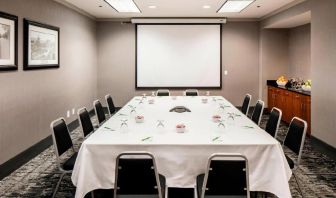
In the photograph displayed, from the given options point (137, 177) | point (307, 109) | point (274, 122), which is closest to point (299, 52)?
point (307, 109)

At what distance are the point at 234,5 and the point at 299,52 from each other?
2703 mm

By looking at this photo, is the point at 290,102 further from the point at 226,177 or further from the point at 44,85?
the point at 226,177

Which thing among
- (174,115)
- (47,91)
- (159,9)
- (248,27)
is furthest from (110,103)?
(248,27)

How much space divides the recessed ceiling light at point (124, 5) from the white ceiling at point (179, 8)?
0.13m

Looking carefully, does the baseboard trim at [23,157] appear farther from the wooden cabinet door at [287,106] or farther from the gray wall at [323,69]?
the wooden cabinet door at [287,106]

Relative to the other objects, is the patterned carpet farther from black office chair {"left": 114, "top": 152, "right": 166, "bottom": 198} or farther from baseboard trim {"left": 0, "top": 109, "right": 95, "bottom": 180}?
black office chair {"left": 114, "top": 152, "right": 166, "bottom": 198}

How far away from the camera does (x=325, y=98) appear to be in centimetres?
555

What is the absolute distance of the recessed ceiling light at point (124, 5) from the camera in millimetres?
6747

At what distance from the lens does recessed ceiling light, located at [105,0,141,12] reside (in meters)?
6.75

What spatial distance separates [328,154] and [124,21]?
6679 mm

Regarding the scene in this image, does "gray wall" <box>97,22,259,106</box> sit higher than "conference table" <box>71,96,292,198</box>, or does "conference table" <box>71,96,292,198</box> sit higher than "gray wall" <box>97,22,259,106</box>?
"gray wall" <box>97,22,259,106</box>

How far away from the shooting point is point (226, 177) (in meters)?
2.30

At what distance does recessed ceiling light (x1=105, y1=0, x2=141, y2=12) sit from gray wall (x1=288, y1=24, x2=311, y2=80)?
430cm

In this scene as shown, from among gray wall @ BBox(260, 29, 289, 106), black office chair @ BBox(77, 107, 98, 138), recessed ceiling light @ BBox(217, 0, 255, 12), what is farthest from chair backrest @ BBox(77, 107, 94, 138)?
gray wall @ BBox(260, 29, 289, 106)
